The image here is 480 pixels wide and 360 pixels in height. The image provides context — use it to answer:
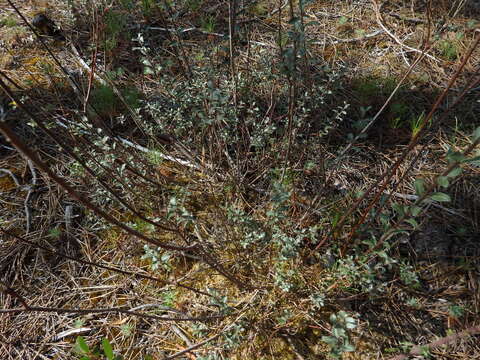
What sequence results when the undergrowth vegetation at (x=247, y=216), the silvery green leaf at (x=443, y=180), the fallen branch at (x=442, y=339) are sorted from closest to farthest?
the silvery green leaf at (x=443, y=180), the fallen branch at (x=442, y=339), the undergrowth vegetation at (x=247, y=216)

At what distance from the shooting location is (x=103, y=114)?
286cm

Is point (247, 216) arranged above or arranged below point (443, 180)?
below

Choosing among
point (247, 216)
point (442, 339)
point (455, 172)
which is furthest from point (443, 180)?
point (247, 216)

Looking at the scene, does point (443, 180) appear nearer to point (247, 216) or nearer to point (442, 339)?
point (442, 339)

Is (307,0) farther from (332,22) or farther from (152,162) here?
(332,22)

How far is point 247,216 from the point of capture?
6.83 feet

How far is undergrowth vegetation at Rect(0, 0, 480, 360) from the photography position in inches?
72.6

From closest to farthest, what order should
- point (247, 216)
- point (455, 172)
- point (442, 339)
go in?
point (455, 172) → point (442, 339) → point (247, 216)

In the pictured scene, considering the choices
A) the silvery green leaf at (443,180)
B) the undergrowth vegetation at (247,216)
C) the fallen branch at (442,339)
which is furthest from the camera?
the undergrowth vegetation at (247,216)

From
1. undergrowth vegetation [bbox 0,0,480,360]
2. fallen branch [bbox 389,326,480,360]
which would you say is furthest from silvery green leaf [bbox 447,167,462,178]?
fallen branch [bbox 389,326,480,360]

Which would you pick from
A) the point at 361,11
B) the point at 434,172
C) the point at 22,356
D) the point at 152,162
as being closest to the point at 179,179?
the point at 152,162

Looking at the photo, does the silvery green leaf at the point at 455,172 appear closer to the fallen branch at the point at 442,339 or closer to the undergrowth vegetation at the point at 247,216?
the undergrowth vegetation at the point at 247,216

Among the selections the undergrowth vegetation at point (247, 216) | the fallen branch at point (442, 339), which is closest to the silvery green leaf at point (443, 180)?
the undergrowth vegetation at point (247, 216)

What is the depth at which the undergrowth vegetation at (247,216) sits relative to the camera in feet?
6.05
